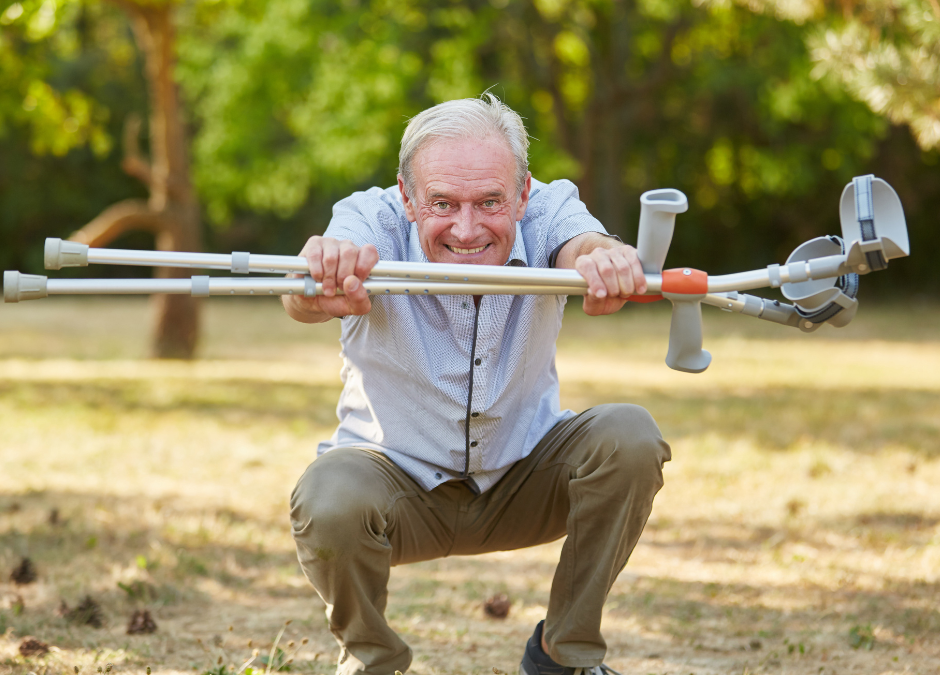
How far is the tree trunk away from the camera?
33.2 feet

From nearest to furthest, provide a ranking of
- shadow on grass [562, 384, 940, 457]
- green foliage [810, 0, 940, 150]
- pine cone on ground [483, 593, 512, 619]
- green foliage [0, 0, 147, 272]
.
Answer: pine cone on ground [483, 593, 512, 619]
green foliage [810, 0, 940, 150]
shadow on grass [562, 384, 940, 457]
green foliage [0, 0, 147, 272]

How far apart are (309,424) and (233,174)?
1287 centimetres

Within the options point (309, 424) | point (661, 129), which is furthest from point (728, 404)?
point (661, 129)

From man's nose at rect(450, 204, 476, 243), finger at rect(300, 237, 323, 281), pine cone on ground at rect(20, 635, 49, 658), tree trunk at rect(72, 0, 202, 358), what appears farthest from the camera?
tree trunk at rect(72, 0, 202, 358)

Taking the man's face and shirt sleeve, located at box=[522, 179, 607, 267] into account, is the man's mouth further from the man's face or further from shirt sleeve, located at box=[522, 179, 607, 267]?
shirt sleeve, located at box=[522, 179, 607, 267]

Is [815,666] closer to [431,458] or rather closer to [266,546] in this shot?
[431,458]

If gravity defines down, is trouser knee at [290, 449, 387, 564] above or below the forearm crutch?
below

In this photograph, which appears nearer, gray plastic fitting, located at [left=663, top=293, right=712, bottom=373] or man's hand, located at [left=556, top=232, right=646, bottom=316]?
man's hand, located at [left=556, top=232, right=646, bottom=316]

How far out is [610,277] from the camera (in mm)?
2395

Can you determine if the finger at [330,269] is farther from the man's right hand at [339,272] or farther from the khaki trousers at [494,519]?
the khaki trousers at [494,519]

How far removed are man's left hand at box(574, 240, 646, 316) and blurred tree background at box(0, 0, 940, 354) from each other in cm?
1174

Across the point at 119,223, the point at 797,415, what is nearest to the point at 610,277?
the point at 797,415

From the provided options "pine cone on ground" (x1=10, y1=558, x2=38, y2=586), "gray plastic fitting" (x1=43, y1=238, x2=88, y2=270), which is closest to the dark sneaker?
"gray plastic fitting" (x1=43, y1=238, x2=88, y2=270)

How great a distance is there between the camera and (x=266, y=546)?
4.32 m
